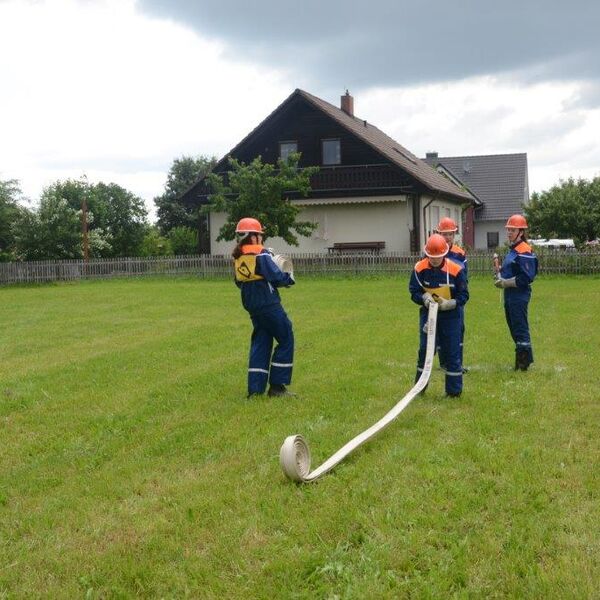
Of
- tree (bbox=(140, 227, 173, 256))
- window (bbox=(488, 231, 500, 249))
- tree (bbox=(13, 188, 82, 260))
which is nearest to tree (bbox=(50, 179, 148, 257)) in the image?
tree (bbox=(140, 227, 173, 256))

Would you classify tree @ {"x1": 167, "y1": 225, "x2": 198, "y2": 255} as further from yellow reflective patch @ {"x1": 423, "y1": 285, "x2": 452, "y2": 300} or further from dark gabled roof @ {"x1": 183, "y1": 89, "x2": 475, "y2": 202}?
yellow reflective patch @ {"x1": 423, "y1": 285, "x2": 452, "y2": 300}

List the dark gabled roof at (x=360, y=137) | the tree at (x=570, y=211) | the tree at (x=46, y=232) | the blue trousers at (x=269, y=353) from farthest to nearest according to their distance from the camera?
the tree at (x=570, y=211) → the tree at (x=46, y=232) → the dark gabled roof at (x=360, y=137) → the blue trousers at (x=269, y=353)

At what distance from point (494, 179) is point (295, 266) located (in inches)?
1158

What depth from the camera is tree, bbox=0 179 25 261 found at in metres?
39.9

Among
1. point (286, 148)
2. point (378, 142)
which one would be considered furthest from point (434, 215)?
point (286, 148)

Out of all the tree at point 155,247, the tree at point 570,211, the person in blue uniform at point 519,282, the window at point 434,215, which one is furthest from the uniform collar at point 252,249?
the tree at point 155,247

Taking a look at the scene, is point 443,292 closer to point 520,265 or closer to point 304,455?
point 520,265

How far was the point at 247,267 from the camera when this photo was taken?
8375mm

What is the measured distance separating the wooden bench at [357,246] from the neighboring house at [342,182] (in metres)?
0.05

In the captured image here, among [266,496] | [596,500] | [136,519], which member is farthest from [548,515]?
[136,519]

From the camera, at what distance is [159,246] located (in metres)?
52.4

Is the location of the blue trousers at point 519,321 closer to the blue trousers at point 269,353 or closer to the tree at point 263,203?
the blue trousers at point 269,353

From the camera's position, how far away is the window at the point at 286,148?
3803 cm

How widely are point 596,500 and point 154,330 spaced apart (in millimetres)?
11361
